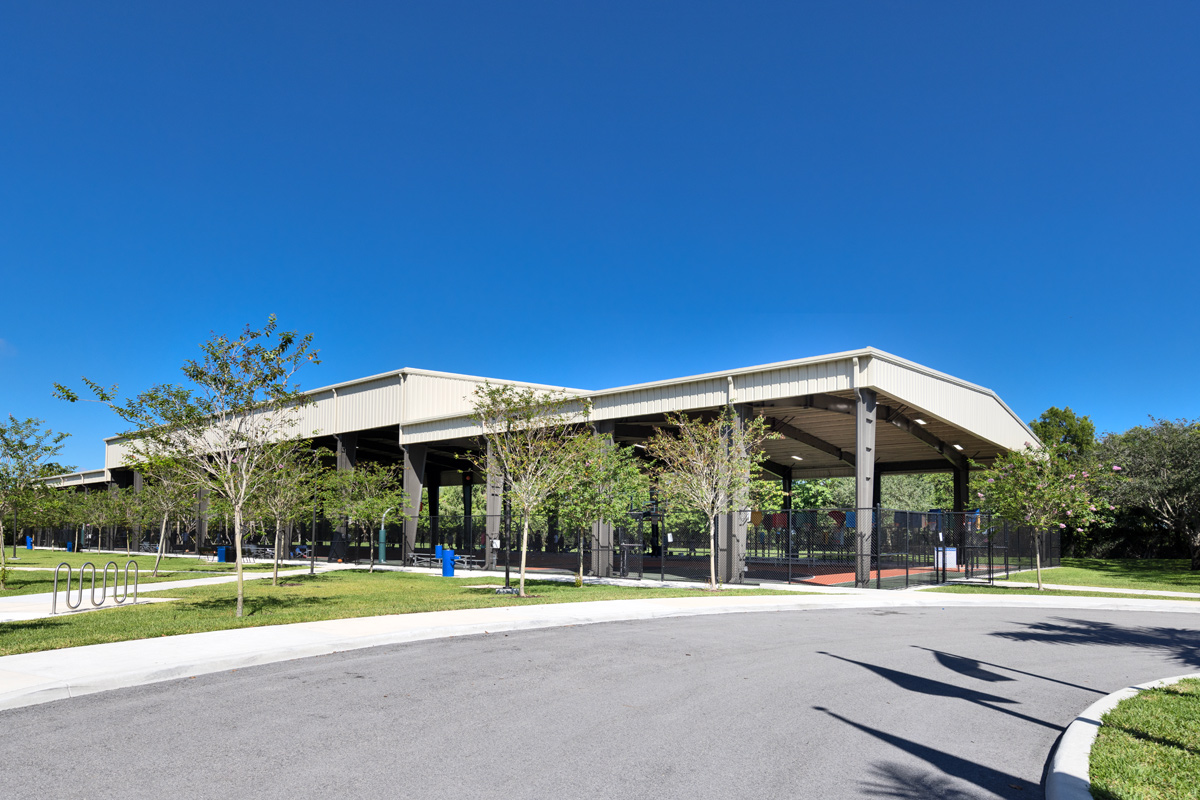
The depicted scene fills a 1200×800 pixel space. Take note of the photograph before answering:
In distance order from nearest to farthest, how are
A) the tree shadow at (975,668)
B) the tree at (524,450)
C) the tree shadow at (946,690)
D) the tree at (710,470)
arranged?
the tree shadow at (946,690), the tree shadow at (975,668), the tree at (524,450), the tree at (710,470)

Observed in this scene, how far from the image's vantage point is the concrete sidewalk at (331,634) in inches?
377

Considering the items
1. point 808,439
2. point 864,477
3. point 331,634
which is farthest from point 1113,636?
point 808,439

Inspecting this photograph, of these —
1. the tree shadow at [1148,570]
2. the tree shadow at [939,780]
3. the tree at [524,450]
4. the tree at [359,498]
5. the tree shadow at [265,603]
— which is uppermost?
the tree at [524,450]

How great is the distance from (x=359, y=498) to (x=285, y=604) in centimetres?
1870

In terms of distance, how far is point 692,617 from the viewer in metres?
17.6

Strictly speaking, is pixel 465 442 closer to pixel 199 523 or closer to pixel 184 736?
pixel 199 523

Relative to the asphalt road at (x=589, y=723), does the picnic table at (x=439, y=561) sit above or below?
below

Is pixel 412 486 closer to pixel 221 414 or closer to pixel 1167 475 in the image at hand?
pixel 221 414

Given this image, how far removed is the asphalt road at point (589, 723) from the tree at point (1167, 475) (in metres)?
34.8

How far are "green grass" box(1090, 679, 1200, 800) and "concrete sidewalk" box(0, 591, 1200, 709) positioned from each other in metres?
9.94

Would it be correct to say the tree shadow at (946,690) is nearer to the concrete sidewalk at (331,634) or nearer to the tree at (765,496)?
the concrete sidewalk at (331,634)

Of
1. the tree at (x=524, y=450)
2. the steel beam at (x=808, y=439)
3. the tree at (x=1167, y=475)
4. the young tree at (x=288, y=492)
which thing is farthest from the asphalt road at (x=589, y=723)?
the tree at (x=1167, y=475)

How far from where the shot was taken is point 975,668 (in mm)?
11258

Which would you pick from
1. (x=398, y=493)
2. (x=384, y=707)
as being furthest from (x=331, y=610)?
(x=398, y=493)
